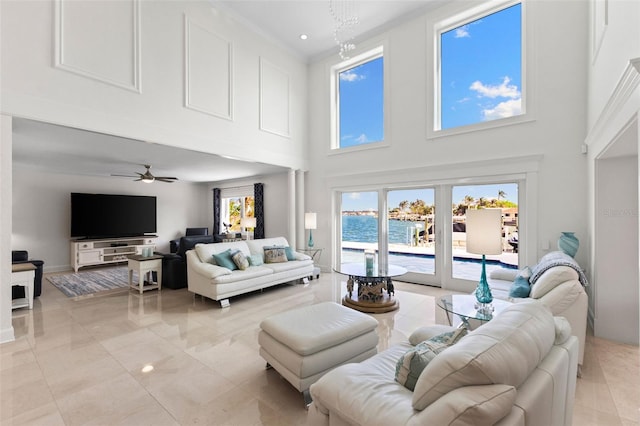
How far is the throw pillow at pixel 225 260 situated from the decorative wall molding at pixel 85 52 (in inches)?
103

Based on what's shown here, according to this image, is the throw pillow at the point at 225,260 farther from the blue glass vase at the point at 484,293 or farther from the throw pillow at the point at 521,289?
the throw pillow at the point at 521,289

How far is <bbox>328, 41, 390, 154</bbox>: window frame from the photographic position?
18.7 feet

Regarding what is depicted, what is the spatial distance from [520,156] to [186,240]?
6.18 metres

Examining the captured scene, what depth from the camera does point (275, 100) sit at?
6.16 metres

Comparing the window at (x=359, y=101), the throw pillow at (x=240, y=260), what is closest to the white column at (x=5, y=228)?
the throw pillow at (x=240, y=260)

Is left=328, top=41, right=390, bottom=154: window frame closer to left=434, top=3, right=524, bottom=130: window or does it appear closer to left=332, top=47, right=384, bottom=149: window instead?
left=332, top=47, right=384, bottom=149: window

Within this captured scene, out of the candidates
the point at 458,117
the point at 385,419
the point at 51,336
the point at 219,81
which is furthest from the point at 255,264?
the point at 458,117

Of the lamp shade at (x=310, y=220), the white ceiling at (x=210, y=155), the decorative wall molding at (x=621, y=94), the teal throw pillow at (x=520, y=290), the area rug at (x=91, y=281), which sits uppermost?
the white ceiling at (x=210, y=155)

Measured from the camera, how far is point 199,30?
4809 mm

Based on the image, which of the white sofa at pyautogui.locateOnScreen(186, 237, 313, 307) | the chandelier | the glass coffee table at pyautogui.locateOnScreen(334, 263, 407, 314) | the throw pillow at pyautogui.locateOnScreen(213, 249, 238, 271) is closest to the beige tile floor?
the glass coffee table at pyautogui.locateOnScreen(334, 263, 407, 314)

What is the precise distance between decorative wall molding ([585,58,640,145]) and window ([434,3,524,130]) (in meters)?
1.94

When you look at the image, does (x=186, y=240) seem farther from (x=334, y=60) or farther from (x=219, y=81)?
(x=334, y=60)

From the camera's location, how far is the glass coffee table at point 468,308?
93.0 inches

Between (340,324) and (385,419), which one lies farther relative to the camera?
(340,324)
